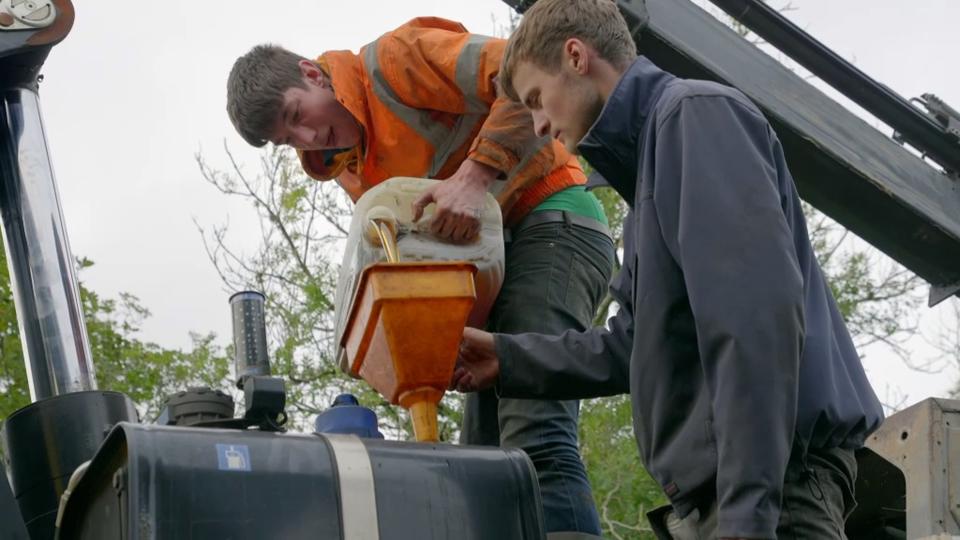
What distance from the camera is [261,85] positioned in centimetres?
350

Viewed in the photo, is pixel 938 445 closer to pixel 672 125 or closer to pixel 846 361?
pixel 846 361

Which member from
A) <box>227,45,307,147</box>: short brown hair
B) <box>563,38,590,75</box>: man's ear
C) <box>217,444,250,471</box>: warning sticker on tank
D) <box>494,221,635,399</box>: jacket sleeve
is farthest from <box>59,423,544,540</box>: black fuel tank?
<box>227,45,307,147</box>: short brown hair

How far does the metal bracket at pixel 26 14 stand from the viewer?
3.11 metres

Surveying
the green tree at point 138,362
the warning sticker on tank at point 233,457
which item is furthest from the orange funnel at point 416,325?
the green tree at point 138,362

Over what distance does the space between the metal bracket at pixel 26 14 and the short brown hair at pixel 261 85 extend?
0.51 m

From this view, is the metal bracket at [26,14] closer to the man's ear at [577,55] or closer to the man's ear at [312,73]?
the man's ear at [312,73]

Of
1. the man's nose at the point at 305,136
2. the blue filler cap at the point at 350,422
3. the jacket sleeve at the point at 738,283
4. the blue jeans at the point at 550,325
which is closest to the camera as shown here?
the jacket sleeve at the point at 738,283

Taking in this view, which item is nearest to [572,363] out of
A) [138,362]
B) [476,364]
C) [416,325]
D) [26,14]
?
[476,364]

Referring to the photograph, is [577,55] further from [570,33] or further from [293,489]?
[293,489]

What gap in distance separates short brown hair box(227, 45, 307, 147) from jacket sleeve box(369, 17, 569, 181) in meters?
0.26

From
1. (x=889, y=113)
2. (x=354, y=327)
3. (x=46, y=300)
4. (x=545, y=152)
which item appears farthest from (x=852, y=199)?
(x=46, y=300)

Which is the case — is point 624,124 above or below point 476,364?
above

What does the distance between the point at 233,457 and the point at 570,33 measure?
96 centimetres

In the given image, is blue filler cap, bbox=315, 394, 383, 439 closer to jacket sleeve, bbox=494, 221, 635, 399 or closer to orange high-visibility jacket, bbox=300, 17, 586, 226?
jacket sleeve, bbox=494, 221, 635, 399
